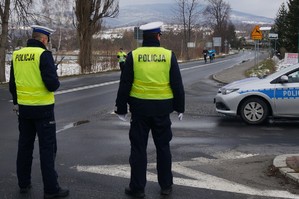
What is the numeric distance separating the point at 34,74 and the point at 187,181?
7.40ft

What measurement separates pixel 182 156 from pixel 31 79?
2.99m

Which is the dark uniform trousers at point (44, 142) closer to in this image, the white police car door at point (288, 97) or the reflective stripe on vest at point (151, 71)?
the reflective stripe on vest at point (151, 71)

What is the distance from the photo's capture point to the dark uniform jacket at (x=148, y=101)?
480cm

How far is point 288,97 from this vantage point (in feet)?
31.7

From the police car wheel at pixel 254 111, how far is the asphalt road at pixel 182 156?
0.20 m

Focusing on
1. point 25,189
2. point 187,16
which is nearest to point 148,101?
point 25,189

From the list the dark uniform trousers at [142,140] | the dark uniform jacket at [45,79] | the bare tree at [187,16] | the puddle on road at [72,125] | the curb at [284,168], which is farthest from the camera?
the bare tree at [187,16]

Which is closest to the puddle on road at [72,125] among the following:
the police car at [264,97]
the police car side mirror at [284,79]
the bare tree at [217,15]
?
the police car at [264,97]

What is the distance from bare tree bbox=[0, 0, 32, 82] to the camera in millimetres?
22656

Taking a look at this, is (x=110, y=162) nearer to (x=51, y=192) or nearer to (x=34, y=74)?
(x=51, y=192)

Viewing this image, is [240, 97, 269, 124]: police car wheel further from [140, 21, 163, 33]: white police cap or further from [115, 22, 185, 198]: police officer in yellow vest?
[140, 21, 163, 33]: white police cap

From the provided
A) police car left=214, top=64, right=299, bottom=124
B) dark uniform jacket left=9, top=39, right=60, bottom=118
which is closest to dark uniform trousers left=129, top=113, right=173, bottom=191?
dark uniform jacket left=9, top=39, right=60, bottom=118

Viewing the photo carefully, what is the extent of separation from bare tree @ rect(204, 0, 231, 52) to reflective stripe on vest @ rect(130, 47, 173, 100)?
102586 millimetres

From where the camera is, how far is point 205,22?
106375 millimetres
